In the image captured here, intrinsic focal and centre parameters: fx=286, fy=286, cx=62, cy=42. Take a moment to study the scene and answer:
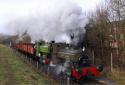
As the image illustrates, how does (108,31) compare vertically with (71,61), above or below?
above

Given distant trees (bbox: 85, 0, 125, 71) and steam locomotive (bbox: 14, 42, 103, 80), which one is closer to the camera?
steam locomotive (bbox: 14, 42, 103, 80)

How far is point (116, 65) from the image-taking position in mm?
20609

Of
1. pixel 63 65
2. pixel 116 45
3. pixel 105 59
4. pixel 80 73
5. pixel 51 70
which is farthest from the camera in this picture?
pixel 105 59

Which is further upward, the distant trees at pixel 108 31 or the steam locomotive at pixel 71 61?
the distant trees at pixel 108 31

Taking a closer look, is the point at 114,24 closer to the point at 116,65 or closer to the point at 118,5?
the point at 118,5

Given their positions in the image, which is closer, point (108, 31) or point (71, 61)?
point (71, 61)

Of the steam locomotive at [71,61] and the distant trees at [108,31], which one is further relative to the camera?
the distant trees at [108,31]

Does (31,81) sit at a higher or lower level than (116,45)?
lower

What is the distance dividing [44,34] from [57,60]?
18.6 feet

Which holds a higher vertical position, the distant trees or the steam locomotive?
the distant trees

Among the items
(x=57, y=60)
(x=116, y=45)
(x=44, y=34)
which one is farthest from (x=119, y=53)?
(x=44, y=34)

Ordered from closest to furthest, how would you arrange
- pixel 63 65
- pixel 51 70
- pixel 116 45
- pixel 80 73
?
pixel 80 73, pixel 63 65, pixel 51 70, pixel 116 45

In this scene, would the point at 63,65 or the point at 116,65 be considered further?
the point at 116,65

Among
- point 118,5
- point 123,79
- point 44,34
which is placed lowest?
point 123,79
